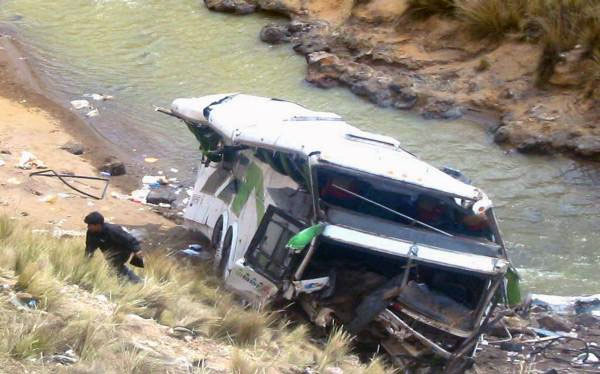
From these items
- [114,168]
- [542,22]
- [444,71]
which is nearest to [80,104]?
[114,168]

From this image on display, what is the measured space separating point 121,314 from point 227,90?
45.7ft

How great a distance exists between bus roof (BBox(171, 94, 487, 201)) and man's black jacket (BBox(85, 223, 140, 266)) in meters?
1.89

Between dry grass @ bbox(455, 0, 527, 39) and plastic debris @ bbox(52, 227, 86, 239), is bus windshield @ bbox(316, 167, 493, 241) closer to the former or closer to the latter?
plastic debris @ bbox(52, 227, 86, 239)

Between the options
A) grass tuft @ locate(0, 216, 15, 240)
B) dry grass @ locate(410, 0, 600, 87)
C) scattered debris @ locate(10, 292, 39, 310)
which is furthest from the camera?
dry grass @ locate(410, 0, 600, 87)

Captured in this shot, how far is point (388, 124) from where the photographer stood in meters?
19.5

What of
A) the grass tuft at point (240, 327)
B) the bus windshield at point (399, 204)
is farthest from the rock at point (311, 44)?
the grass tuft at point (240, 327)

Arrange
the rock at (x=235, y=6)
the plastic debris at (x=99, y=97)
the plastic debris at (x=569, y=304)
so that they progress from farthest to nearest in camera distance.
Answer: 1. the rock at (x=235, y=6)
2. the plastic debris at (x=99, y=97)
3. the plastic debris at (x=569, y=304)

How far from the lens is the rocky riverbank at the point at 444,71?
18344mm

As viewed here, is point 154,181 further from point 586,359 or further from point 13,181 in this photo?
point 586,359

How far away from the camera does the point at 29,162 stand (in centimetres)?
1614

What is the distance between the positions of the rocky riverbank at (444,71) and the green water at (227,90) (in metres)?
0.36

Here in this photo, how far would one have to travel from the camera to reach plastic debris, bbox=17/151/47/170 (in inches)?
627

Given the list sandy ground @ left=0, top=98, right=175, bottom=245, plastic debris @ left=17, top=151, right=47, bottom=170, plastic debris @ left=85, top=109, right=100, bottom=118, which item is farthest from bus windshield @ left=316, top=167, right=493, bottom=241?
plastic debris @ left=85, top=109, right=100, bottom=118

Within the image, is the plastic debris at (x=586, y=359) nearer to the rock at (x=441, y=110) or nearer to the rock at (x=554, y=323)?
the rock at (x=554, y=323)
